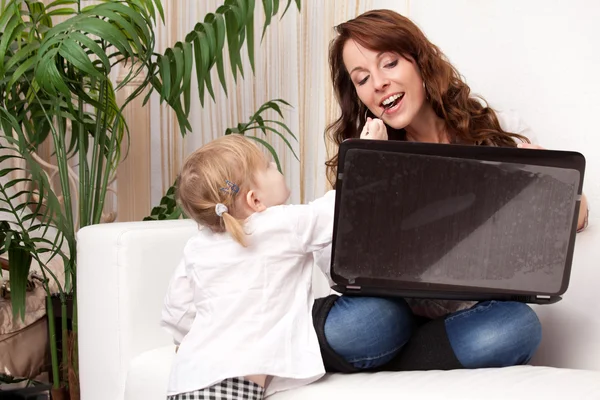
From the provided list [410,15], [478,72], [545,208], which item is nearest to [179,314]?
[545,208]

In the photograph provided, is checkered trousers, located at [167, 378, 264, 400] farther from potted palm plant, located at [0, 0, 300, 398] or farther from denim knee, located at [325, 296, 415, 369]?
potted palm plant, located at [0, 0, 300, 398]

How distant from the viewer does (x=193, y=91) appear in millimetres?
2912

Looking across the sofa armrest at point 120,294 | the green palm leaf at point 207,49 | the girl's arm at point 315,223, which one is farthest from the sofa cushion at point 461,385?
the green palm leaf at point 207,49

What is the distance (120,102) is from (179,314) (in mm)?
1677

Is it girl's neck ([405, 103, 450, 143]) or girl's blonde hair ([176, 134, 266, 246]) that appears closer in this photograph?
girl's blonde hair ([176, 134, 266, 246])

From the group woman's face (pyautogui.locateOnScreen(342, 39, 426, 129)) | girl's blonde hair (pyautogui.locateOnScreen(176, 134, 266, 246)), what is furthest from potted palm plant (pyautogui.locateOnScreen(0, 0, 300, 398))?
girl's blonde hair (pyautogui.locateOnScreen(176, 134, 266, 246))

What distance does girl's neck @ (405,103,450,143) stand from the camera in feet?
5.81

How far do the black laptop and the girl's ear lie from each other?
0.21 meters

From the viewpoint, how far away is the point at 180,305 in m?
1.41

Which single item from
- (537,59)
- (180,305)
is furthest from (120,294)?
(537,59)

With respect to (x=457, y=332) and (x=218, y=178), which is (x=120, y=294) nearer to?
(x=218, y=178)

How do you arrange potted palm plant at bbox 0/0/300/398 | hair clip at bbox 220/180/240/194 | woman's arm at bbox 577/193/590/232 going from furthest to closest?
1. potted palm plant at bbox 0/0/300/398
2. woman's arm at bbox 577/193/590/232
3. hair clip at bbox 220/180/240/194

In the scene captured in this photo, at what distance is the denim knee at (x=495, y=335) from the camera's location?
49.5 inches

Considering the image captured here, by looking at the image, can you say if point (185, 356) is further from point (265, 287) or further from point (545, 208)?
point (545, 208)
